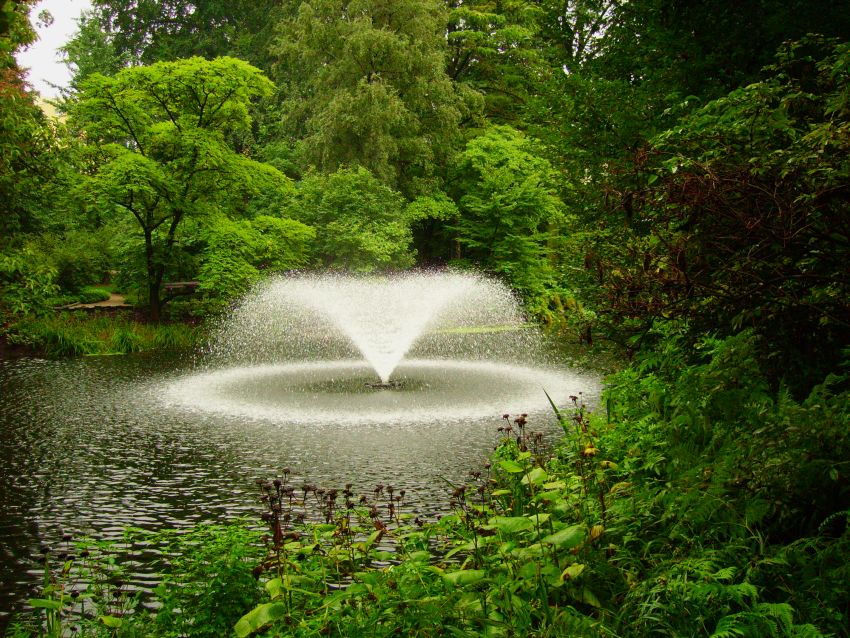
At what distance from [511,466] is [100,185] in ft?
69.3

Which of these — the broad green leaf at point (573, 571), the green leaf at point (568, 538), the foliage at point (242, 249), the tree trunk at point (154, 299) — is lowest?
the broad green leaf at point (573, 571)

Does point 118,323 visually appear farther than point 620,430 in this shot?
Yes

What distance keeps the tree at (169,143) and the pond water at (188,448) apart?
8915mm

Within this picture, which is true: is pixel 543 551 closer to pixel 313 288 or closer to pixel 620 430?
pixel 620 430

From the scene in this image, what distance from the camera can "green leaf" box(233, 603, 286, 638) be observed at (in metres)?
3.08

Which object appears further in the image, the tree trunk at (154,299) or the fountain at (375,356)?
the tree trunk at (154,299)

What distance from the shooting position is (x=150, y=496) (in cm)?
762

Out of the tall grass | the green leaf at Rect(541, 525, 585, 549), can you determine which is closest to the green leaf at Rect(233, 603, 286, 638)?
the green leaf at Rect(541, 525, 585, 549)

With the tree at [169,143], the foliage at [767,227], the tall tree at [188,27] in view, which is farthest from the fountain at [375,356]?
the tall tree at [188,27]

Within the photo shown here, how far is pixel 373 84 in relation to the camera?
86.6ft

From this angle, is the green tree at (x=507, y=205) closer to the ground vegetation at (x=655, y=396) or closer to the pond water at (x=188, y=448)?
the pond water at (x=188, y=448)

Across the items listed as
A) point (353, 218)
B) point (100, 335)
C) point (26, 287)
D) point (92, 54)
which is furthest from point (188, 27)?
point (26, 287)

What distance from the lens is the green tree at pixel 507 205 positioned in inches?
1154

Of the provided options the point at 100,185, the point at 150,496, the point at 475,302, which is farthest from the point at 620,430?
the point at 475,302
